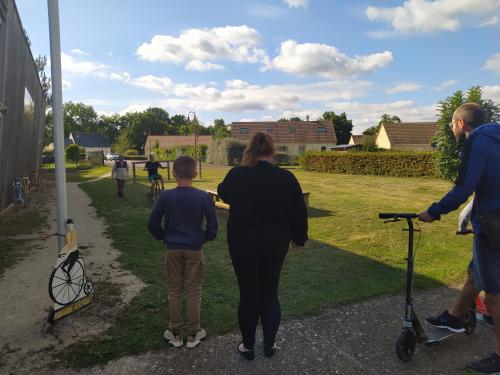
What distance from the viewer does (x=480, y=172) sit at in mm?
2840

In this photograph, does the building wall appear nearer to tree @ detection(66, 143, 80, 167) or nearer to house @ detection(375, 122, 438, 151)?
house @ detection(375, 122, 438, 151)

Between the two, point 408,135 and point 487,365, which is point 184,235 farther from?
point 408,135

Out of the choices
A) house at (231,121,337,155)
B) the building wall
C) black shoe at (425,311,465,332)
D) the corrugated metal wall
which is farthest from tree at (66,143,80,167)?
black shoe at (425,311,465,332)

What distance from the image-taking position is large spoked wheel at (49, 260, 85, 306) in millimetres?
3643

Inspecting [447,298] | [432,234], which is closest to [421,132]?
[432,234]

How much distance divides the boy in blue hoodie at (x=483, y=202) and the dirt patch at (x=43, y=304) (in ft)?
10.6

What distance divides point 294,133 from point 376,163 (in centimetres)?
2994

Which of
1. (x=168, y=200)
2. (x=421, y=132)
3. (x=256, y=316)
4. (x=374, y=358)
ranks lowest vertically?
(x=374, y=358)

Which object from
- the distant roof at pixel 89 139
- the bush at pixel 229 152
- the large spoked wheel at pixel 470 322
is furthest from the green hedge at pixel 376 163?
the distant roof at pixel 89 139

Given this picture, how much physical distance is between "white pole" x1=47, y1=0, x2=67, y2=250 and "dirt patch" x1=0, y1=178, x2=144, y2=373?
2.64 ft

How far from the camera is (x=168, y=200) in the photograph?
3340 mm

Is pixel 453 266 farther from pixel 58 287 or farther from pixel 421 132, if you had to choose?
pixel 421 132

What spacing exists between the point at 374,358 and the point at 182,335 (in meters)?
1.71

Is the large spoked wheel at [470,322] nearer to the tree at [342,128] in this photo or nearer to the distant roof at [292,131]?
the distant roof at [292,131]
